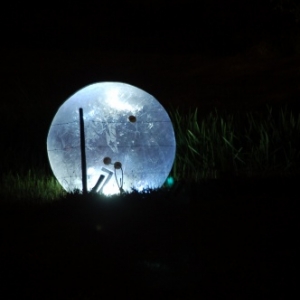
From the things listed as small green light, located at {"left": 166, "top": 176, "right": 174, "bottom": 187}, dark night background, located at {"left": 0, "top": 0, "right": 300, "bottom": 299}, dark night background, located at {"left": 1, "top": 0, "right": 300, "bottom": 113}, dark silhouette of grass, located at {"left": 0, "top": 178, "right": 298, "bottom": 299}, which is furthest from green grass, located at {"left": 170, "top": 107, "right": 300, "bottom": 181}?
dark night background, located at {"left": 1, "top": 0, "right": 300, "bottom": 113}

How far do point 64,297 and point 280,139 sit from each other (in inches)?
230

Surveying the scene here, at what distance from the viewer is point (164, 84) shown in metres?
16.6

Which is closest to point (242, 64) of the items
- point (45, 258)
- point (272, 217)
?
point (272, 217)

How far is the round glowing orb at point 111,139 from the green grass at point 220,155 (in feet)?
2.25

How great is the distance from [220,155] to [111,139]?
223cm

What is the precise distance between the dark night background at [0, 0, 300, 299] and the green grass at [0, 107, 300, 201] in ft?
1.73

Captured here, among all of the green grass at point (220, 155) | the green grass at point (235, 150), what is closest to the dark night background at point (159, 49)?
the green grass at point (220, 155)

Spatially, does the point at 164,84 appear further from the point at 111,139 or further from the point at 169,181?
the point at 111,139

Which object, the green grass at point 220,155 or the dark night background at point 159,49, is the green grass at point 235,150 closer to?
the green grass at point 220,155

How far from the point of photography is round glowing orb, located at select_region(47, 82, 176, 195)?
873 centimetres

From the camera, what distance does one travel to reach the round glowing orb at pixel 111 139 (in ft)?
28.6

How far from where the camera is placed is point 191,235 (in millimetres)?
7090

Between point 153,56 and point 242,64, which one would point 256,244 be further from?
point 153,56

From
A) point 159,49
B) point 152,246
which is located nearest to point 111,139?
point 152,246
